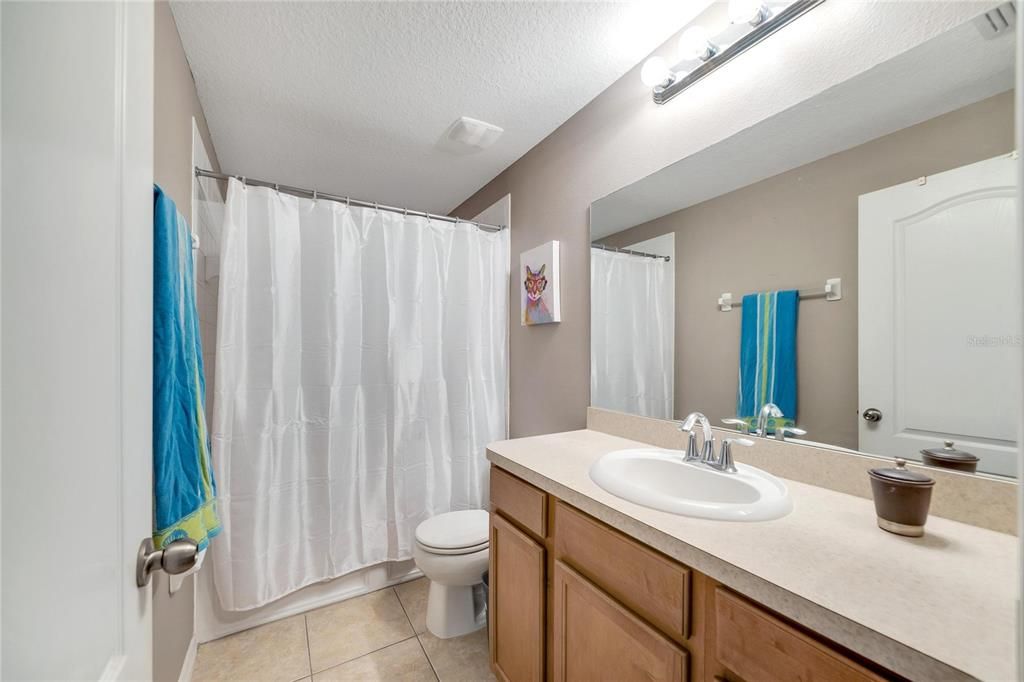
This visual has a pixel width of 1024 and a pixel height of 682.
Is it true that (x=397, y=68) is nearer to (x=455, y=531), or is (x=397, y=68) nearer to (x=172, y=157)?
(x=172, y=157)

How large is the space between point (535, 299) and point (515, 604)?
1368 mm

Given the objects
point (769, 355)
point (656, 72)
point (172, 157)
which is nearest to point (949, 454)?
point (769, 355)

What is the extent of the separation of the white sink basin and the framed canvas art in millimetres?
876

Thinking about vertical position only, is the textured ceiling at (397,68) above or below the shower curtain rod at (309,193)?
above

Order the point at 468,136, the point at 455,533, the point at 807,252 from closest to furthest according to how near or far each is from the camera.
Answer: the point at 807,252 < the point at 455,533 < the point at 468,136

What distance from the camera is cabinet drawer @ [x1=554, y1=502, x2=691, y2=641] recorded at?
79 cm

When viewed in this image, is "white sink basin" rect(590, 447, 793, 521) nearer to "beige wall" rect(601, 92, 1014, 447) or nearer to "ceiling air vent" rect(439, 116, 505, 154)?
"beige wall" rect(601, 92, 1014, 447)

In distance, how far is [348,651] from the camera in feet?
5.42

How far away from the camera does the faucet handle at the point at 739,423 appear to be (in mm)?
1229

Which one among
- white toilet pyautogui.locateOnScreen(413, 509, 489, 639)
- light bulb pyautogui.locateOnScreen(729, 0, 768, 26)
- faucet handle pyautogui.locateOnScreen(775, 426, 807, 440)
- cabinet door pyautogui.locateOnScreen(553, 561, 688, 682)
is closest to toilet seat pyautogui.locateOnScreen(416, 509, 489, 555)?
white toilet pyautogui.locateOnScreen(413, 509, 489, 639)

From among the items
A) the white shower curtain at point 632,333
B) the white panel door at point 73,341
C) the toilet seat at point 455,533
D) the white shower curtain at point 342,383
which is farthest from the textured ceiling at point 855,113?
the toilet seat at point 455,533

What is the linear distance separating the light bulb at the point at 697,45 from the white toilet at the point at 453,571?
1.97 meters

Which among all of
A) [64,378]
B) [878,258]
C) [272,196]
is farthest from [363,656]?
[878,258]

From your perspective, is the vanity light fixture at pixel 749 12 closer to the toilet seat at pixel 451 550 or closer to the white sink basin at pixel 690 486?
the white sink basin at pixel 690 486
